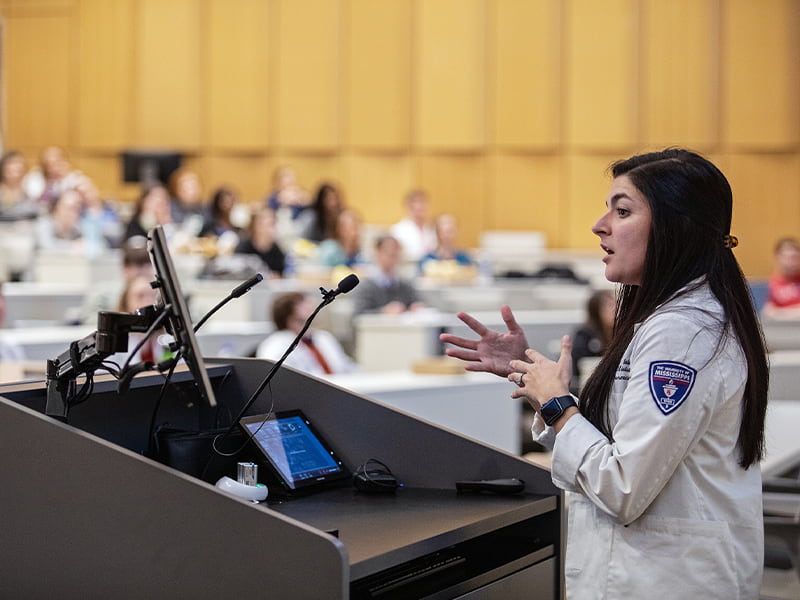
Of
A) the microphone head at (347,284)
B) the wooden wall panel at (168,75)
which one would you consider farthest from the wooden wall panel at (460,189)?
the microphone head at (347,284)

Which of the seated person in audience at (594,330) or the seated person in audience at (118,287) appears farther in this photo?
the seated person in audience at (594,330)

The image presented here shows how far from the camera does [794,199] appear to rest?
37.3 ft

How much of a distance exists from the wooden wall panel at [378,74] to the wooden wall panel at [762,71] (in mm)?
3303

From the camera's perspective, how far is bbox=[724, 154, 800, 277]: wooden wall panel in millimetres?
11328

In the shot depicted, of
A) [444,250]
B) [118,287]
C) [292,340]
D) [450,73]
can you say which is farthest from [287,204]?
[292,340]

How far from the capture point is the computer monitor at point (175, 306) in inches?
59.9

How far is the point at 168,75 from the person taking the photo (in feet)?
41.6

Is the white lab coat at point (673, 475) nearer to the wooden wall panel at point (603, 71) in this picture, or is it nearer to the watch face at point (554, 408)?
the watch face at point (554, 408)

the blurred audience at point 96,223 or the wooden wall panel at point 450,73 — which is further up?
the wooden wall panel at point 450,73

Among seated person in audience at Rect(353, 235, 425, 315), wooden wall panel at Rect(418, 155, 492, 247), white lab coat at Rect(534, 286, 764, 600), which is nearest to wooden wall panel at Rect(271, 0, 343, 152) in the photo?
wooden wall panel at Rect(418, 155, 492, 247)

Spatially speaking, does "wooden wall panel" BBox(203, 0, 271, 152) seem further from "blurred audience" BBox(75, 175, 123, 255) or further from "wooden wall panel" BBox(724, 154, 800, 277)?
"wooden wall panel" BBox(724, 154, 800, 277)

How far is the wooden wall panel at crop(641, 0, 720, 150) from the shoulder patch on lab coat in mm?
10072

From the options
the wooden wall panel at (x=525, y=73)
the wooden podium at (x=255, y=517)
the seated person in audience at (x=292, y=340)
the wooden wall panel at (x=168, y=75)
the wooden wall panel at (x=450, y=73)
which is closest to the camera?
the wooden podium at (x=255, y=517)

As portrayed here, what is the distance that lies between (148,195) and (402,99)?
412 cm
